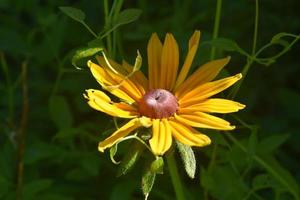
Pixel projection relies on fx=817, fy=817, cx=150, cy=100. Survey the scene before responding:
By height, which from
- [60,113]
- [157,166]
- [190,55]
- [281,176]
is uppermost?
[190,55]

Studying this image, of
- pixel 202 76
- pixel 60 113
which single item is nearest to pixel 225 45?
pixel 202 76

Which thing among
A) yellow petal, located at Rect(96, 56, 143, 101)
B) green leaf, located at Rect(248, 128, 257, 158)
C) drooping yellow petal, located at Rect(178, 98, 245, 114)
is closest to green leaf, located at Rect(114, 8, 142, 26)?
yellow petal, located at Rect(96, 56, 143, 101)

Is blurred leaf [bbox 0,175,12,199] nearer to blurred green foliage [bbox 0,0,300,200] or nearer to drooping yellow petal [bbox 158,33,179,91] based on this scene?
blurred green foliage [bbox 0,0,300,200]

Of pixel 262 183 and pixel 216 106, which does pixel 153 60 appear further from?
pixel 262 183

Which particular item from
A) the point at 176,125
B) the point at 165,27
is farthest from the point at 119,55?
the point at 176,125

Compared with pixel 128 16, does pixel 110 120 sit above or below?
below

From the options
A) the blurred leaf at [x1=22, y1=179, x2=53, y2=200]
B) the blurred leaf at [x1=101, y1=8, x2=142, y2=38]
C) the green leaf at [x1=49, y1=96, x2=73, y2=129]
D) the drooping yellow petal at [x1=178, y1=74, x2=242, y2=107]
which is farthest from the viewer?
the green leaf at [x1=49, y1=96, x2=73, y2=129]

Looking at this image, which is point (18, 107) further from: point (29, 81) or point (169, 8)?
point (169, 8)
